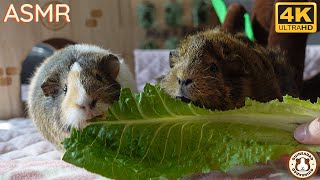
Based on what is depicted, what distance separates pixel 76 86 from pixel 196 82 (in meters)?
Answer: 0.27

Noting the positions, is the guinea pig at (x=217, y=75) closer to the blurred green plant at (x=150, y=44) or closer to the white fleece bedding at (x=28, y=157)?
the white fleece bedding at (x=28, y=157)

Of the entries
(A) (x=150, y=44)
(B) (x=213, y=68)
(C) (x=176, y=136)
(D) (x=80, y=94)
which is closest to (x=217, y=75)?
(B) (x=213, y=68)

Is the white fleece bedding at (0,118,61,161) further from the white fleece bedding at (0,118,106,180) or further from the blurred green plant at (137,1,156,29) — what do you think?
the blurred green plant at (137,1,156,29)

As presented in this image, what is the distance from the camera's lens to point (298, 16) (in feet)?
3.15

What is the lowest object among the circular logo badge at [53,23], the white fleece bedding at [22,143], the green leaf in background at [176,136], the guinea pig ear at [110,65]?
the white fleece bedding at [22,143]

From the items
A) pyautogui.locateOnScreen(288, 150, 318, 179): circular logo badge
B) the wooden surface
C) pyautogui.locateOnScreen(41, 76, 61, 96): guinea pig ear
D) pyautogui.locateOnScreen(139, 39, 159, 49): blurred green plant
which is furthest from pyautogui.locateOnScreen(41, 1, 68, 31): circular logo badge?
pyautogui.locateOnScreen(288, 150, 318, 179): circular logo badge

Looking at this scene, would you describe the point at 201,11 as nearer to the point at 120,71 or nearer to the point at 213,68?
the point at 120,71

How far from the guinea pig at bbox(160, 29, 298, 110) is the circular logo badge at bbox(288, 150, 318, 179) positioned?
129mm

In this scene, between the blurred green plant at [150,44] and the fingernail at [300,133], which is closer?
the fingernail at [300,133]

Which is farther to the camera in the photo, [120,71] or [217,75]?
[120,71]

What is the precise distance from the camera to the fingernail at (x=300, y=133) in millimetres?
750

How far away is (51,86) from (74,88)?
0.37 ft

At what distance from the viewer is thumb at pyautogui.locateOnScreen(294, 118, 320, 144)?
71 centimetres

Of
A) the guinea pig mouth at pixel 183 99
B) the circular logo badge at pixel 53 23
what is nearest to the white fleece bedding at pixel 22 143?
the circular logo badge at pixel 53 23
